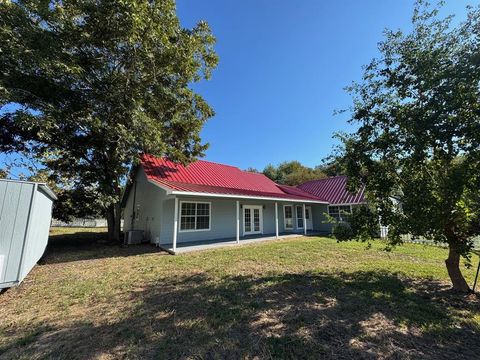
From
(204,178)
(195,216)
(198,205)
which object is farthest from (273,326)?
(204,178)

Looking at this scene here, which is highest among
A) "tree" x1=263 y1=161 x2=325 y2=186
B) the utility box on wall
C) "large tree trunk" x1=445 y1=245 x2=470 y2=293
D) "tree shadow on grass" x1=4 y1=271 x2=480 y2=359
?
"tree" x1=263 y1=161 x2=325 y2=186

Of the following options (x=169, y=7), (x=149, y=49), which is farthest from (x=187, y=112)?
(x=169, y=7)

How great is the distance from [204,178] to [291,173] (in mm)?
31613

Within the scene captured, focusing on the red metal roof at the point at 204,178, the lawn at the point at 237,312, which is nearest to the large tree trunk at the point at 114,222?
the red metal roof at the point at 204,178

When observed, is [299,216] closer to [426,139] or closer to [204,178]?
[204,178]

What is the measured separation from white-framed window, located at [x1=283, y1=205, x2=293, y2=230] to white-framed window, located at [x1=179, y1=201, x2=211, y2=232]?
7033mm

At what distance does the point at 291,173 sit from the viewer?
143ft

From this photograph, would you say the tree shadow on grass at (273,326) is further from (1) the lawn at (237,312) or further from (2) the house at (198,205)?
(2) the house at (198,205)

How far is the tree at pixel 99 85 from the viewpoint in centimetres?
847

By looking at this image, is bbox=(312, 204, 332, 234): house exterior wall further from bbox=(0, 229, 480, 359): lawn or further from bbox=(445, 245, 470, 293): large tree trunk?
bbox=(445, 245, 470, 293): large tree trunk

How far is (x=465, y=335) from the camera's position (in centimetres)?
363

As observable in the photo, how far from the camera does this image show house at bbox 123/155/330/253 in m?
11.5

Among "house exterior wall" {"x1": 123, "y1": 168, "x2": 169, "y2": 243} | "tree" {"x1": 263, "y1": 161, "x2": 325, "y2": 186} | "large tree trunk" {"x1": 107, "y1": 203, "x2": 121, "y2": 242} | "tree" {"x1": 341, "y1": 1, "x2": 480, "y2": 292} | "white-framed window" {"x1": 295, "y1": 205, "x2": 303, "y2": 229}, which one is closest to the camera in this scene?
"tree" {"x1": 341, "y1": 1, "x2": 480, "y2": 292}

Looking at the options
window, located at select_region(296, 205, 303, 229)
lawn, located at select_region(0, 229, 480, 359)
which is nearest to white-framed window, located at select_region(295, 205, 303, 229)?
window, located at select_region(296, 205, 303, 229)
